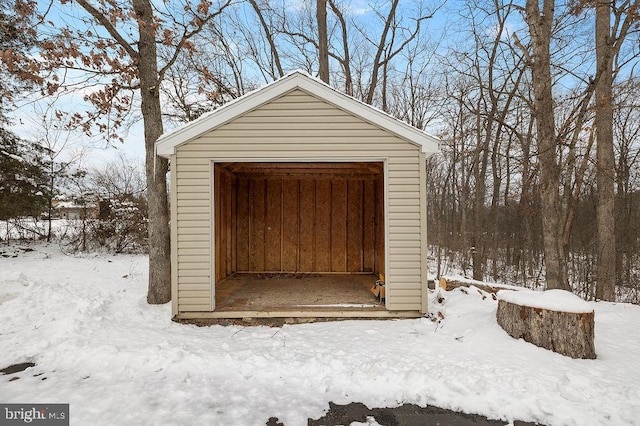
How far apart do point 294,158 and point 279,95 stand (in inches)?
37.7

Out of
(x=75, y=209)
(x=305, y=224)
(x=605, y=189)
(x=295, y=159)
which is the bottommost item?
(x=305, y=224)

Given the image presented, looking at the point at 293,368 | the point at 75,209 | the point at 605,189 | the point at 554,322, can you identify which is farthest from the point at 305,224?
the point at 75,209

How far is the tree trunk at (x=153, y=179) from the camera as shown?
5.29m

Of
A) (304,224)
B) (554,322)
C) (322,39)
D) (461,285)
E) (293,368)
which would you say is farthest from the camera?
(322,39)

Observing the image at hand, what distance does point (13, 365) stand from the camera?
127 inches

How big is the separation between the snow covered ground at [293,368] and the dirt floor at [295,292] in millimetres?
441

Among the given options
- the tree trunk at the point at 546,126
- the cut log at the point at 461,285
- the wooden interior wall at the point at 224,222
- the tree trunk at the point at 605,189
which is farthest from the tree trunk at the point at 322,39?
the cut log at the point at 461,285

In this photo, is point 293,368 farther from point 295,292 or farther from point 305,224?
point 305,224

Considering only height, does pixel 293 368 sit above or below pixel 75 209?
below

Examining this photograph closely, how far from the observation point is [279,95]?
181 inches

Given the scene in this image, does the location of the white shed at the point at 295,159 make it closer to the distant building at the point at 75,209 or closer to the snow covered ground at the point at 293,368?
the snow covered ground at the point at 293,368

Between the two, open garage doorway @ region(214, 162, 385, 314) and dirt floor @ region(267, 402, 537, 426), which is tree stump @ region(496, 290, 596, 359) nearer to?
dirt floor @ region(267, 402, 537, 426)

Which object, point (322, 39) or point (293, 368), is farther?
point (322, 39)

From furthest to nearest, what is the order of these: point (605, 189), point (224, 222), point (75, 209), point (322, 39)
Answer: point (322, 39), point (75, 209), point (605, 189), point (224, 222)
